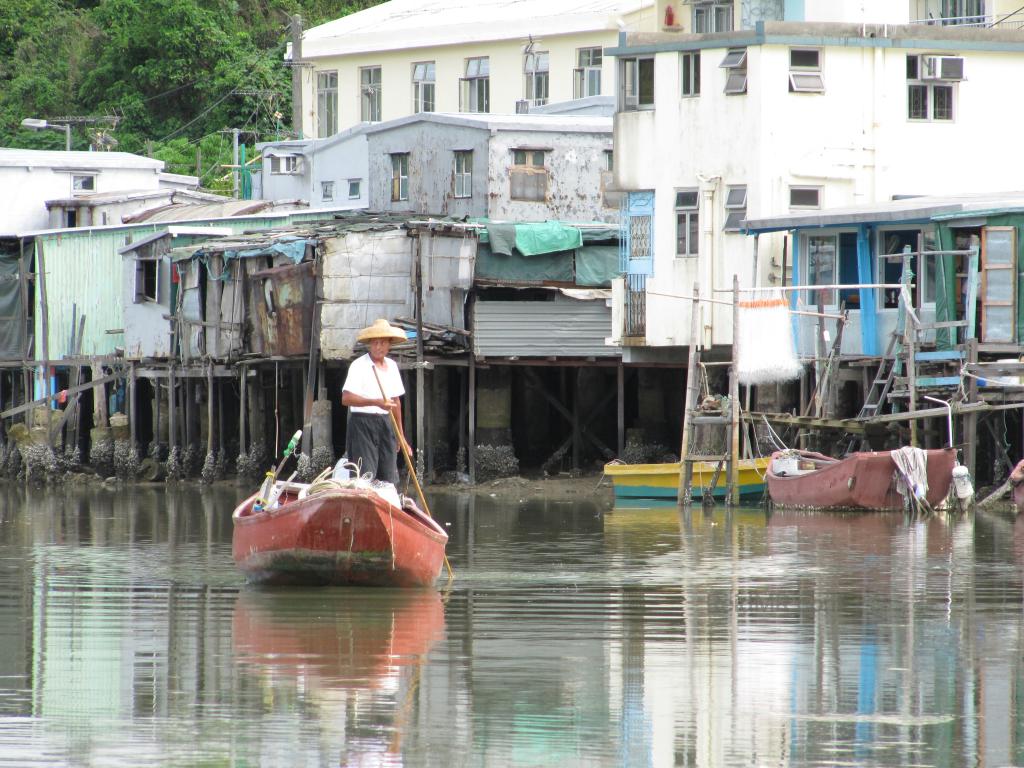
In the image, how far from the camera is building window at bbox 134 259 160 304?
40531 millimetres

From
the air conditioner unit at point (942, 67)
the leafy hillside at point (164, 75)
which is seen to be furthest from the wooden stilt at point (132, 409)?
the air conditioner unit at point (942, 67)

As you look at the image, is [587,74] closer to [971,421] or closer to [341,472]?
[971,421]

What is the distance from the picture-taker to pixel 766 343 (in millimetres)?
29047

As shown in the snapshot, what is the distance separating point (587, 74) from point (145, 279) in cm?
1422

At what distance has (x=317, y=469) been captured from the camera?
3434 centimetres

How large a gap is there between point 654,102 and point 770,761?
23.8 meters

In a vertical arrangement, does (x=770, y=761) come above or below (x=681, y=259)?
below

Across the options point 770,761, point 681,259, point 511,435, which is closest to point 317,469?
point 511,435

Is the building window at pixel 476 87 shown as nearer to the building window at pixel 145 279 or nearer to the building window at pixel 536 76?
the building window at pixel 536 76

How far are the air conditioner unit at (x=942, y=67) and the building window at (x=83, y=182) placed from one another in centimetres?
2505

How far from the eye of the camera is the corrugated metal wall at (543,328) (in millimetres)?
34781

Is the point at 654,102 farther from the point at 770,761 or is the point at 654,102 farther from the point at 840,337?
the point at 770,761

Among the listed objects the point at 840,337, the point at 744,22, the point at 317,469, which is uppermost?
the point at 744,22

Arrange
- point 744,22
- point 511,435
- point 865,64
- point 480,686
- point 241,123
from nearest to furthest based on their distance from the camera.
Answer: point 480,686 < point 865,64 < point 744,22 < point 511,435 < point 241,123
